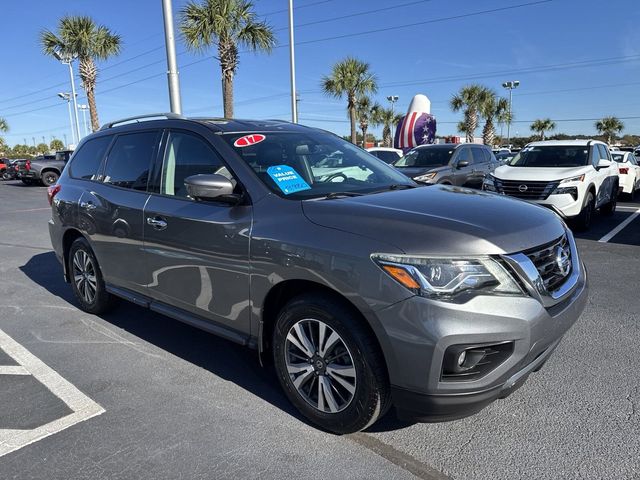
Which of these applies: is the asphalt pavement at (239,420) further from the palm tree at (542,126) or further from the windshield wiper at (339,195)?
the palm tree at (542,126)

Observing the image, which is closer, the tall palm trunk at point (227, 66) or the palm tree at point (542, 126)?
the tall palm trunk at point (227, 66)

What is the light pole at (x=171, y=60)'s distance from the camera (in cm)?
962

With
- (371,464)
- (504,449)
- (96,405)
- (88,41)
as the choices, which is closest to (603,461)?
(504,449)

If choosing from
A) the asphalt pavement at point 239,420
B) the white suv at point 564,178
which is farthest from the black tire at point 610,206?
the asphalt pavement at point 239,420

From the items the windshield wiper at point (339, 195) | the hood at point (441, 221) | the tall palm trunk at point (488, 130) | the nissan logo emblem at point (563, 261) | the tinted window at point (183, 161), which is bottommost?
the nissan logo emblem at point (563, 261)

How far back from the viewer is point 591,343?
3.86m

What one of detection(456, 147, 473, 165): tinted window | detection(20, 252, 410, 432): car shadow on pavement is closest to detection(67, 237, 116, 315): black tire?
detection(20, 252, 410, 432): car shadow on pavement

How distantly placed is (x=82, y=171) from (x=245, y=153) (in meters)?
2.42

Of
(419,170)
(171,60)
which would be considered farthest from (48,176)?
(419,170)

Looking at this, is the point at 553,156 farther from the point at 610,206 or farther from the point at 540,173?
the point at 610,206

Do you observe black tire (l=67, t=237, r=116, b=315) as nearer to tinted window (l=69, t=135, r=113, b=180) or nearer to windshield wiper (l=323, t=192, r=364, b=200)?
tinted window (l=69, t=135, r=113, b=180)

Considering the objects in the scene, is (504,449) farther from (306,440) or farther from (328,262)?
(328,262)

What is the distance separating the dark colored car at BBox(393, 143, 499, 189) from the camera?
426 inches

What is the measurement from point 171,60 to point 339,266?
8.86 m
